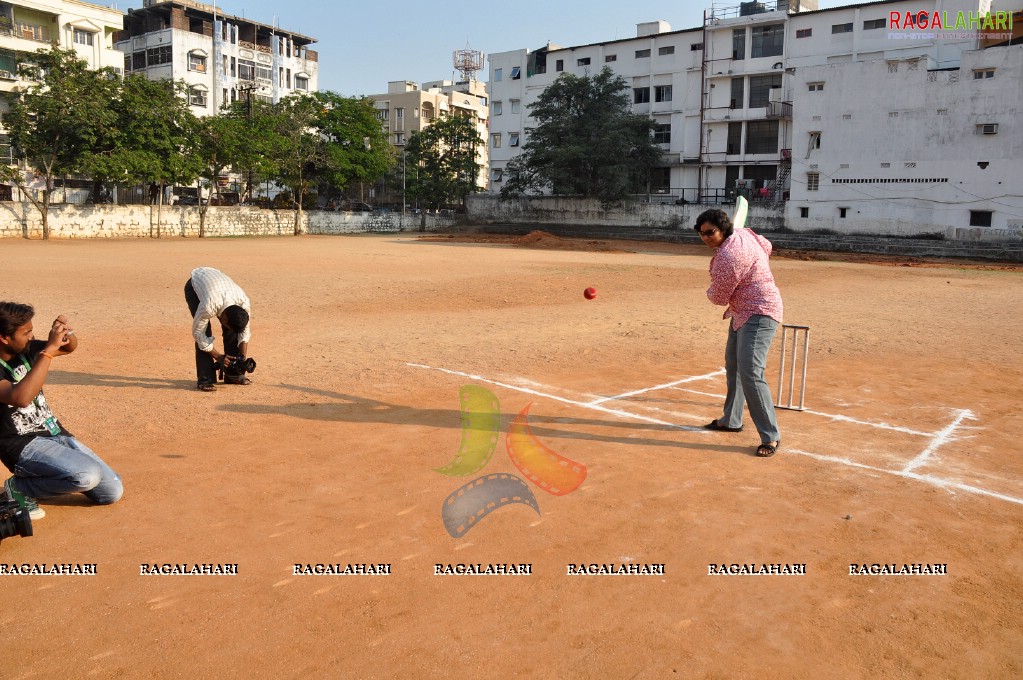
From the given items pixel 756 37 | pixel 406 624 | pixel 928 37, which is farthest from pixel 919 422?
pixel 756 37

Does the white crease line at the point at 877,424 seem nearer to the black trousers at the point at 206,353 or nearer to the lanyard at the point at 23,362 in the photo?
the black trousers at the point at 206,353

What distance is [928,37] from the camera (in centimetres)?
4759

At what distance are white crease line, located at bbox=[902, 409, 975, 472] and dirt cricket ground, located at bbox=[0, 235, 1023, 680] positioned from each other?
0.03 meters

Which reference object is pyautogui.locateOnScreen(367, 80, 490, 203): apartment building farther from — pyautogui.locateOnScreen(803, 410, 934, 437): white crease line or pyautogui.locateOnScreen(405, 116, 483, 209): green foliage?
pyautogui.locateOnScreen(803, 410, 934, 437): white crease line

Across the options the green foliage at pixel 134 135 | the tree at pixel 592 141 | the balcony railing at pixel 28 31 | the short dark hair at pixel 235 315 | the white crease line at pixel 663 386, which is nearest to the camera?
the short dark hair at pixel 235 315

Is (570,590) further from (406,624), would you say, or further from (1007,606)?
(1007,606)

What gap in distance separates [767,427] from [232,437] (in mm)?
4709

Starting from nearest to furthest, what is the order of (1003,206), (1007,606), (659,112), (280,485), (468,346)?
(1007,606) < (280,485) < (468,346) < (1003,206) < (659,112)

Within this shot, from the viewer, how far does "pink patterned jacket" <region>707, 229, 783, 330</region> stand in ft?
21.9

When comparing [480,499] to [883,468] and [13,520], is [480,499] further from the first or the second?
[883,468]

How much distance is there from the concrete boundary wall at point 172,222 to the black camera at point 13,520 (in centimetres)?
4234

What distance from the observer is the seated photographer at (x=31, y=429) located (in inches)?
194

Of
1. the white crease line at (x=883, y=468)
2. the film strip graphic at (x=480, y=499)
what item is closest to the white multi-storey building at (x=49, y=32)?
the white crease line at (x=883, y=468)

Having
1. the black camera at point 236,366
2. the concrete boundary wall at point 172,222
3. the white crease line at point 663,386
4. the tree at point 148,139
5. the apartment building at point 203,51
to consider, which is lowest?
the white crease line at point 663,386
